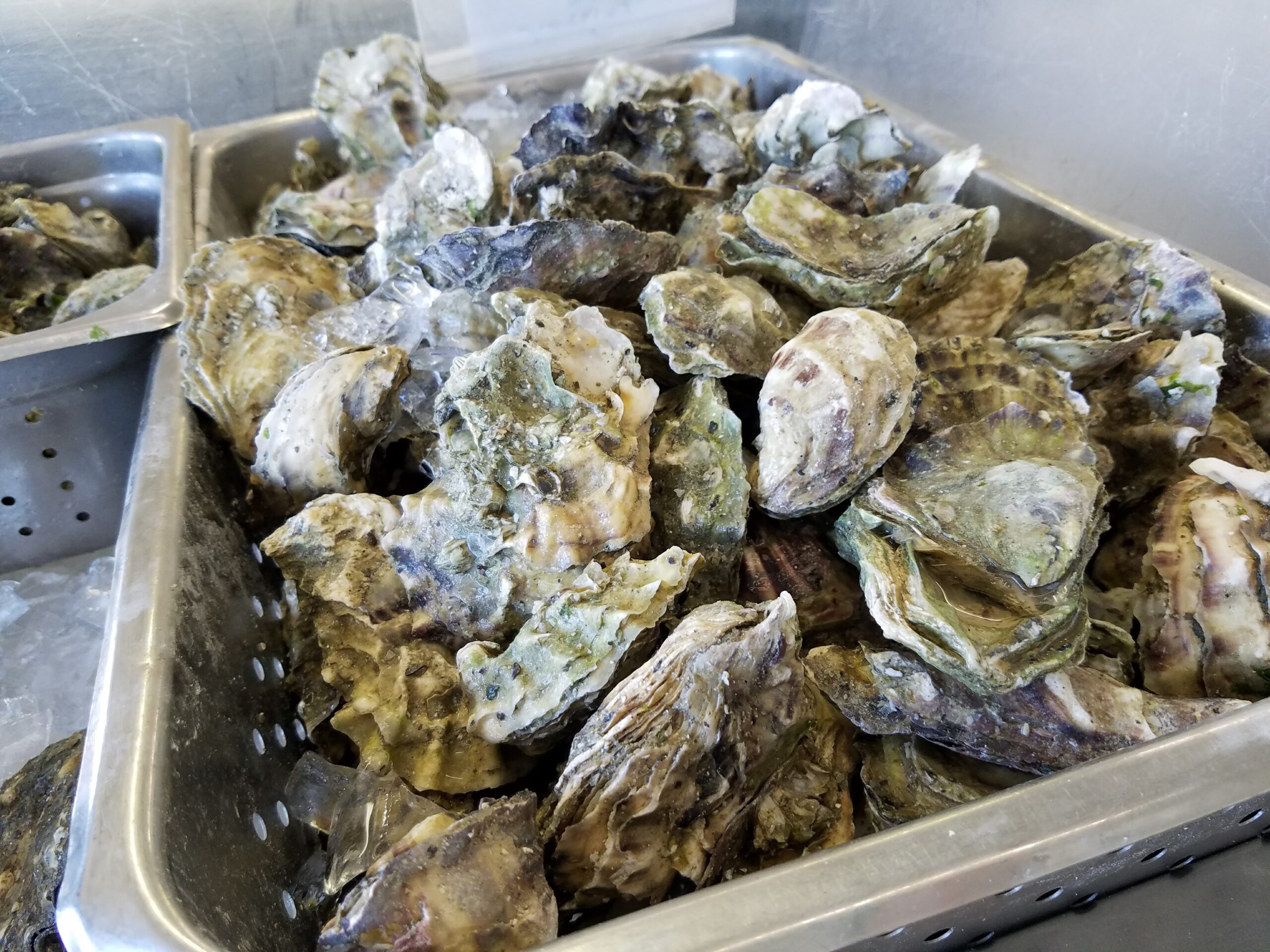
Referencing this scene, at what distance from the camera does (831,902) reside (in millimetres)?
407

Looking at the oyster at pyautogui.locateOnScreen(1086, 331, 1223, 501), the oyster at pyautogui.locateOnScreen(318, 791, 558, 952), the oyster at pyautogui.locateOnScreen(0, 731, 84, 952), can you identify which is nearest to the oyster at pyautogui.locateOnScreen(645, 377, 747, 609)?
the oyster at pyautogui.locateOnScreen(318, 791, 558, 952)

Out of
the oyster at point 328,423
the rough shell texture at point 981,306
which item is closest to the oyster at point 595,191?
the oyster at point 328,423

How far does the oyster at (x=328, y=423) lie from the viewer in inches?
29.6

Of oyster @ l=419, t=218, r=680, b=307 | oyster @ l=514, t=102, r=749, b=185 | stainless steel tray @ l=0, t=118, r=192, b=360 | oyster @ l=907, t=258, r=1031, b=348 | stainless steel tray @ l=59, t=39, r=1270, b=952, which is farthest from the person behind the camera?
stainless steel tray @ l=0, t=118, r=192, b=360

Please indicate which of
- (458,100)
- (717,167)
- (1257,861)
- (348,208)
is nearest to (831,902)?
(1257,861)

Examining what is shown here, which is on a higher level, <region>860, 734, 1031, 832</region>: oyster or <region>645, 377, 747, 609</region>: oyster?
<region>645, 377, 747, 609</region>: oyster

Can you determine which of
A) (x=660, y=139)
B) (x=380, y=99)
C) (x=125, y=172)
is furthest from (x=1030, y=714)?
(x=125, y=172)

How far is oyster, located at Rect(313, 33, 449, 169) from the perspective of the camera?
1.21 m

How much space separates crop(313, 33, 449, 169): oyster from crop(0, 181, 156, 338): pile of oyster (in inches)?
15.4

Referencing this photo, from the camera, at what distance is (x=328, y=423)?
75 cm

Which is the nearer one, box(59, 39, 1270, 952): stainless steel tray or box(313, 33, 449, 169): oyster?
box(59, 39, 1270, 952): stainless steel tray

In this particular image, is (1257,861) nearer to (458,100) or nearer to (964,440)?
(964,440)

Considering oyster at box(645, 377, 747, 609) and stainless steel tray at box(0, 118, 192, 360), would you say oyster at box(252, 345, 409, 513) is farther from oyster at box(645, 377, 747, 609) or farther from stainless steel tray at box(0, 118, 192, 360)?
stainless steel tray at box(0, 118, 192, 360)

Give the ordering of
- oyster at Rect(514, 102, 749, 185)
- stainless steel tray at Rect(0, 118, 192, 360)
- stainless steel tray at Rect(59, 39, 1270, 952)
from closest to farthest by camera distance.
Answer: stainless steel tray at Rect(59, 39, 1270, 952) < oyster at Rect(514, 102, 749, 185) < stainless steel tray at Rect(0, 118, 192, 360)
